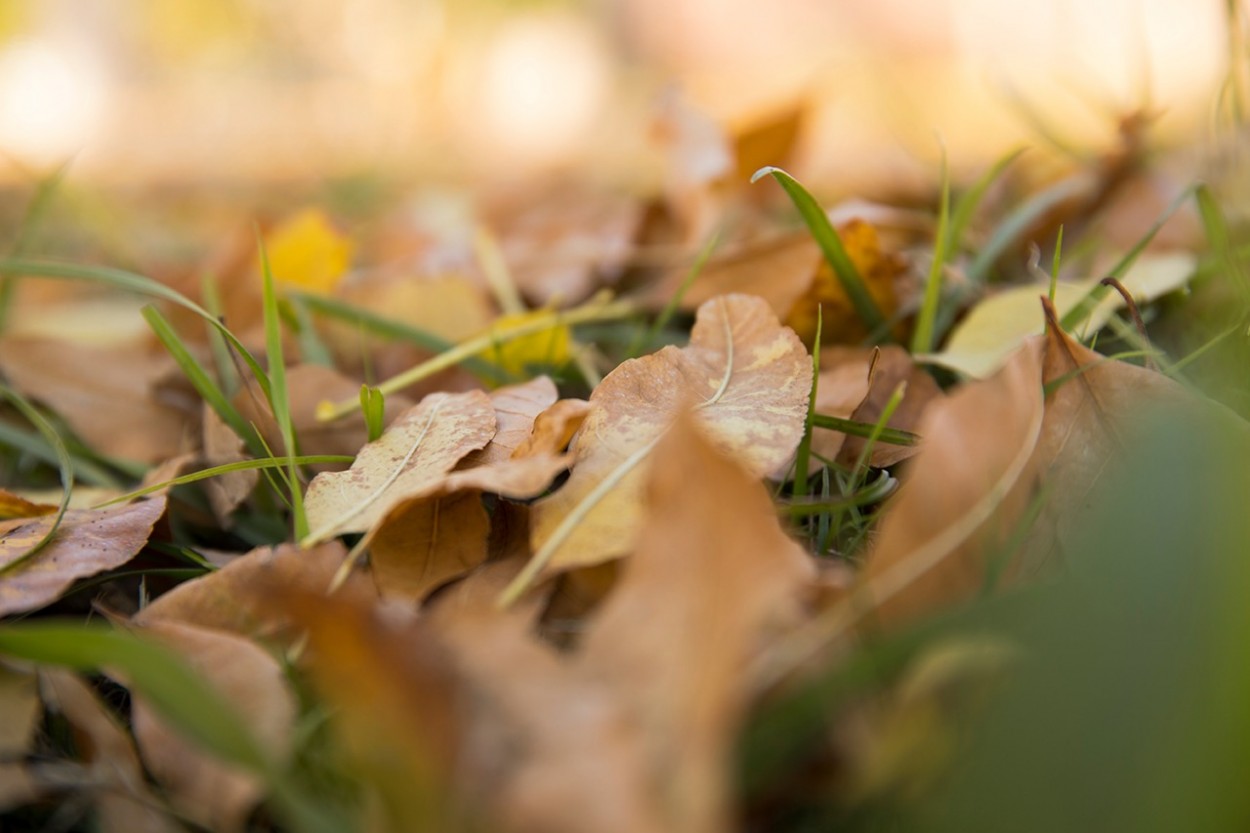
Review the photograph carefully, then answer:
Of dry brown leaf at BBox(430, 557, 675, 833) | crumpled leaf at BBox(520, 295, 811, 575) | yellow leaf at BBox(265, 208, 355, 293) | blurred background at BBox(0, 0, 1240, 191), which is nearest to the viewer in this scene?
dry brown leaf at BBox(430, 557, 675, 833)

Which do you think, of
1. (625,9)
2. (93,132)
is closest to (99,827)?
(93,132)

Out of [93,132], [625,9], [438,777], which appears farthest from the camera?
[625,9]

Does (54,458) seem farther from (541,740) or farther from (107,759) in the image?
(541,740)

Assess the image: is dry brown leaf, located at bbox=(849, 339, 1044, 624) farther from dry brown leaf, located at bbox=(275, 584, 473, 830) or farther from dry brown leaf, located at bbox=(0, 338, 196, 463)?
dry brown leaf, located at bbox=(0, 338, 196, 463)

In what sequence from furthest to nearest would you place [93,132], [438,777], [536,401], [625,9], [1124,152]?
A: [625,9] → [93,132] → [1124,152] → [536,401] → [438,777]

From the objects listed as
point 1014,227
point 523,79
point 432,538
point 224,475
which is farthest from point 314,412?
point 523,79

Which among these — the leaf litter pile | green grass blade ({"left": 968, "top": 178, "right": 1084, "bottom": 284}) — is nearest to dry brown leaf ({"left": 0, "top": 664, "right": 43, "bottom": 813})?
the leaf litter pile

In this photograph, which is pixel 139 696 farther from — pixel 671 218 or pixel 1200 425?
pixel 671 218
